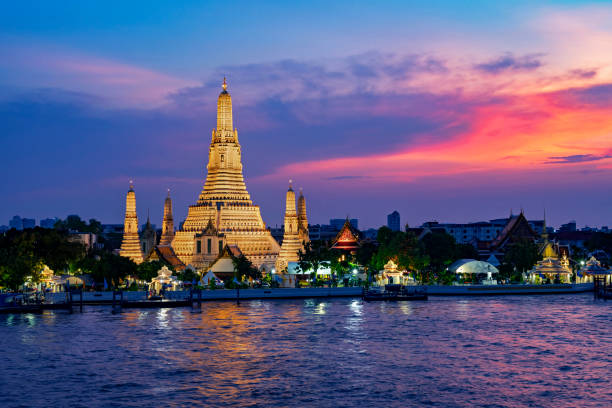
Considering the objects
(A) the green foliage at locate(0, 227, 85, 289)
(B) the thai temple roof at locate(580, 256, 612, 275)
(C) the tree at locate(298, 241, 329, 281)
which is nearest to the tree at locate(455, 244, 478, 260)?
(B) the thai temple roof at locate(580, 256, 612, 275)

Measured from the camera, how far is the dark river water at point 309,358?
126ft

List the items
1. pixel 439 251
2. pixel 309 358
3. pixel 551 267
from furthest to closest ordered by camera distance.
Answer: pixel 439 251 < pixel 551 267 < pixel 309 358

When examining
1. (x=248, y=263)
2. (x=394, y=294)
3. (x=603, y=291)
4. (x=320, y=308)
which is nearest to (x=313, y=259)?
(x=248, y=263)

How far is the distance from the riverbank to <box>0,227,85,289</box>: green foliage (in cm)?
364

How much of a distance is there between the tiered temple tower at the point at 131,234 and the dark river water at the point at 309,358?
2639 cm

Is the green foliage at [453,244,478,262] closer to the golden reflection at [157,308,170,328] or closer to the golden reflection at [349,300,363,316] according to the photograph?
the golden reflection at [349,300,363,316]

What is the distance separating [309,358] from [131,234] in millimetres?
56049

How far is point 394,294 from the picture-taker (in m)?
83.8

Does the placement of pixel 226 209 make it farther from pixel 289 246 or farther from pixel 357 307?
pixel 357 307

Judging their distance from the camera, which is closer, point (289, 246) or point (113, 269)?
point (113, 269)

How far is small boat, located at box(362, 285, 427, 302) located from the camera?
3263 inches

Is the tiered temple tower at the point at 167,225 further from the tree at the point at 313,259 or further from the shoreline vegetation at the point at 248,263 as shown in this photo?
the tree at the point at 313,259

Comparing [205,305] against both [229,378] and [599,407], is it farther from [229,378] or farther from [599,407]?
[599,407]

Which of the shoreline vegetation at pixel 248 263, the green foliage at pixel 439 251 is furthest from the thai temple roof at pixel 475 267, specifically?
the green foliage at pixel 439 251
